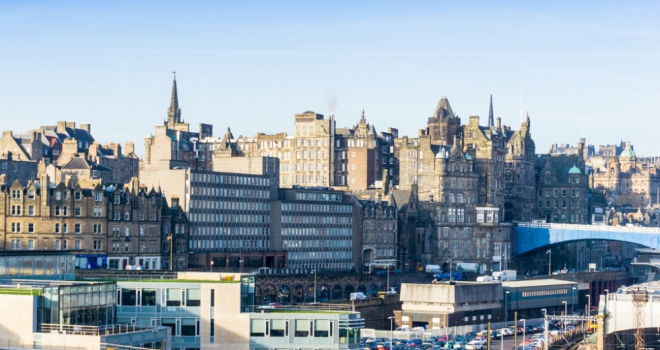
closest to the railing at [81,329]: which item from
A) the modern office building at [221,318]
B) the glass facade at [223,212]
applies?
the modern office building at [221,318]

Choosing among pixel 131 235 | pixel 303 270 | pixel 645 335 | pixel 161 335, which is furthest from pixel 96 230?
pixel 161 335

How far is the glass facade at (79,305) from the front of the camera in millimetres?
72500

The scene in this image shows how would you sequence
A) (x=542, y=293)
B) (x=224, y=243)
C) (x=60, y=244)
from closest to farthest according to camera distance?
1. (x=60, y=244)
2. (x=542, y=293)
3. (x=224, y=243)

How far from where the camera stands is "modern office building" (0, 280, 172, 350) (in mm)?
71312

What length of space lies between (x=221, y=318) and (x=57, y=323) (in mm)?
13021

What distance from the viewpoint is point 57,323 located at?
72500mm

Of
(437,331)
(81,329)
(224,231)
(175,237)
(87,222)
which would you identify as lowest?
(437,331)

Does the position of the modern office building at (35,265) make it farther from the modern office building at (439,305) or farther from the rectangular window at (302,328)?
the modern office building at (439,305)

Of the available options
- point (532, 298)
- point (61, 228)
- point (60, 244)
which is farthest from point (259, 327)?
point (532, 298)

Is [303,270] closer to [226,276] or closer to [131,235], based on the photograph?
[131,235]

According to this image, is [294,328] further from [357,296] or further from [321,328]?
[357,296]

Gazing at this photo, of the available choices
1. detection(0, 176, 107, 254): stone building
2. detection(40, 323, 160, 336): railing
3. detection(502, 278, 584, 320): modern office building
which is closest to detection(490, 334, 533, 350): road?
detection(502, 278, 584, 320): modern office building

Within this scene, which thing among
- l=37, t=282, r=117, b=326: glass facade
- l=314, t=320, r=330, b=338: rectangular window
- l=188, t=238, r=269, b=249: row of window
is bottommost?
l=314, t=320, r=330, b=338: rectangular window

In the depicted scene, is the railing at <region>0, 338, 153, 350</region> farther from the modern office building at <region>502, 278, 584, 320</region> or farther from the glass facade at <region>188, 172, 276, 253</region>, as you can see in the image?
the modern office building at <region>502, 278, 584, 320</region>
